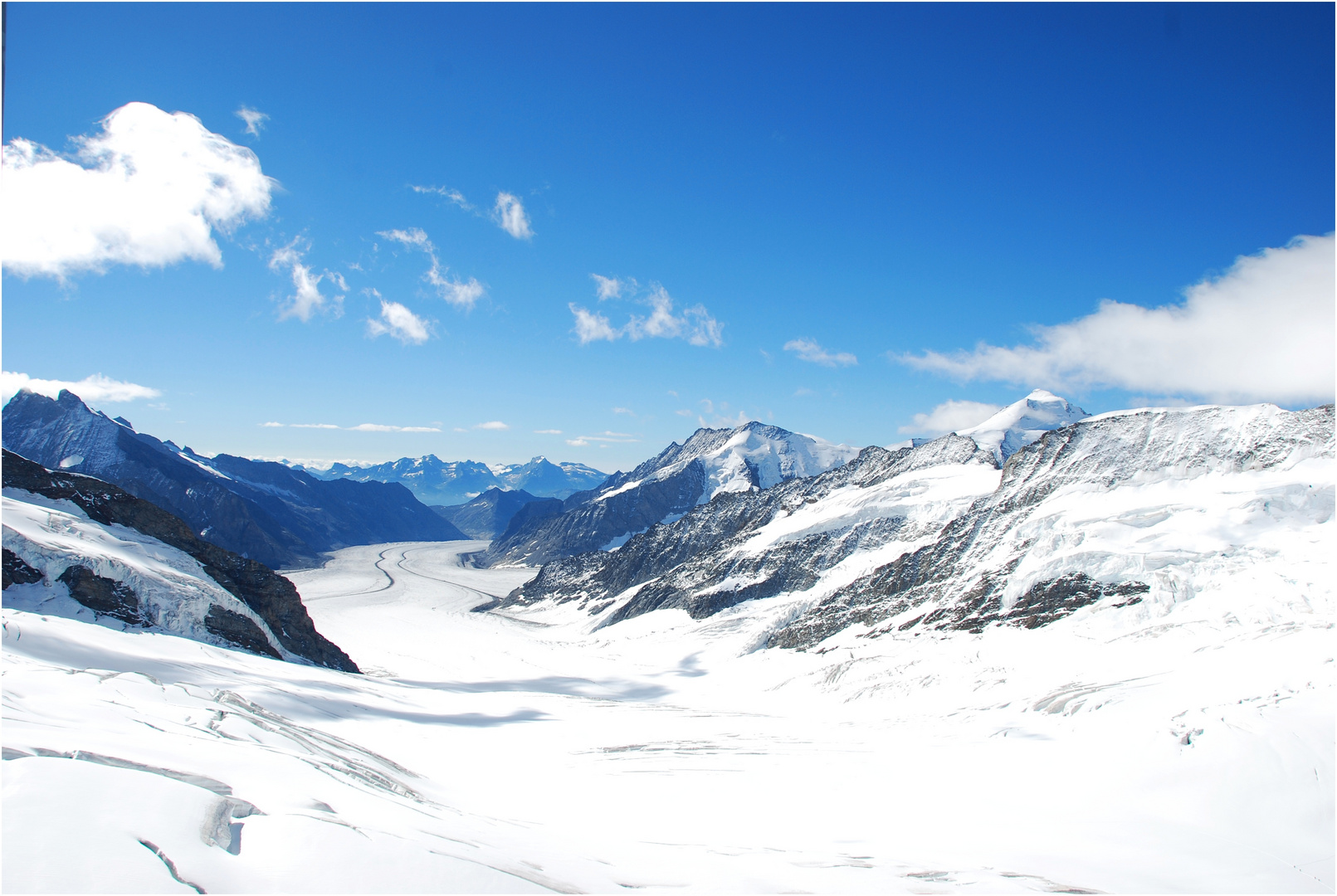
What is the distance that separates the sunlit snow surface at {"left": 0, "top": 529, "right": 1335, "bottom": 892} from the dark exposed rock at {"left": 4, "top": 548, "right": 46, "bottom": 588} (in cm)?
968

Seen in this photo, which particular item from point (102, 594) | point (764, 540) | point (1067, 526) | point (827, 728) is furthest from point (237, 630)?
point (764, 540)

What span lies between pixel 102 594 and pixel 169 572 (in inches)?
181

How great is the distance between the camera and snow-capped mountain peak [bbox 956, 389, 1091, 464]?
556 feet

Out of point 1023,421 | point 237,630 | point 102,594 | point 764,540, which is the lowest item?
point 237,630

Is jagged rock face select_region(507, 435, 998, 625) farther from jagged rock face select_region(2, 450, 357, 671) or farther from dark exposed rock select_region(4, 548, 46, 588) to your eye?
dark exposed rock select_region(4, 548, 46, 588)

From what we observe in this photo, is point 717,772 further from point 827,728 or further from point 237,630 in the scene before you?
point 237,630

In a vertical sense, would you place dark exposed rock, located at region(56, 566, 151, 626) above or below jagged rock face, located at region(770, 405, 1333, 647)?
below

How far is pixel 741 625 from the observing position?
230 ft

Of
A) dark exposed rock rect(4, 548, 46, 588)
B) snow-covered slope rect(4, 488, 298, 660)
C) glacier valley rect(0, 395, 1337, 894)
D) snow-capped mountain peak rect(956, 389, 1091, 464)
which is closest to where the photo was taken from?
glacier valley rect(0, 395, 1337, 894)

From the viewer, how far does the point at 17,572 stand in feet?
93.1

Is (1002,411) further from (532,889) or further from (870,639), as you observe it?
(532,889)

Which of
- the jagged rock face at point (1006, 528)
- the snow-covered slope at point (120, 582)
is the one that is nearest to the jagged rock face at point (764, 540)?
the jagged rock face at point (1006, 528)

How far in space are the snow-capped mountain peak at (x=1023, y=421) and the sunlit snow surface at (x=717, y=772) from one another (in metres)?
138

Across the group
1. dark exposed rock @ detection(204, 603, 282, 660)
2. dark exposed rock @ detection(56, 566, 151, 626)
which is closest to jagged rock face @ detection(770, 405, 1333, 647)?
dark exposed rock @ detection(204, 603, 282, 660)
